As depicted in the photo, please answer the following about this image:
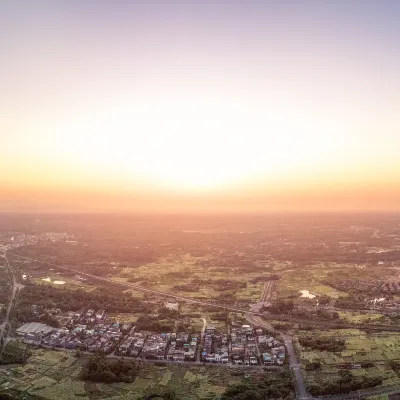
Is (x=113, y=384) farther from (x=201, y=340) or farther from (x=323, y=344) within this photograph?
(x=323, y=344)

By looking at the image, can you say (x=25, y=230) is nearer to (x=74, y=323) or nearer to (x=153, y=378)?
(x=74, y=323)

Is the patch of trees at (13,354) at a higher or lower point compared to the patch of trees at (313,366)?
higher

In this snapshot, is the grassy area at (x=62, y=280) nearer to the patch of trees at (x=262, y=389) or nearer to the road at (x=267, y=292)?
the road at (x=267, y=292)

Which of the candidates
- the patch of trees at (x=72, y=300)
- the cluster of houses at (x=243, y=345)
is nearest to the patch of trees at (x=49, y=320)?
the patch of trees at (x=72, y=300)

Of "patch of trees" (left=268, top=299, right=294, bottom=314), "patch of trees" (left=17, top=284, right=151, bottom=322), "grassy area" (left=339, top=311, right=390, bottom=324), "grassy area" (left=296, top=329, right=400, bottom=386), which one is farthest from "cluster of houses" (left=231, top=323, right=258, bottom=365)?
"patch of trees" (left=17, top=284, right=151, bottom=322)

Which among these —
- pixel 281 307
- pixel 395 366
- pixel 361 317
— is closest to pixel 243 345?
pixel 281 307

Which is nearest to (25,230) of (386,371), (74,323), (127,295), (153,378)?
(127,295)

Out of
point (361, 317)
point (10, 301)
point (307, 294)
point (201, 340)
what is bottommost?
point (307, 294)
